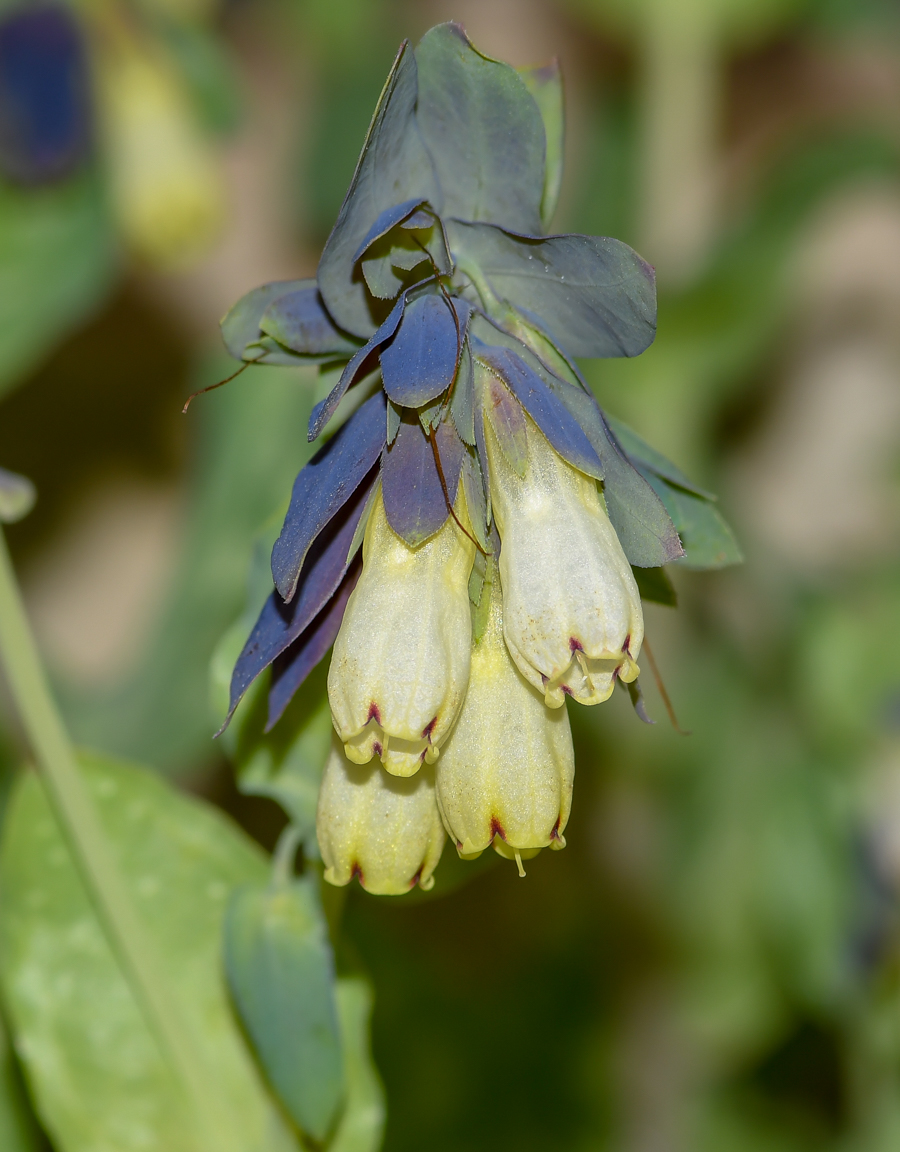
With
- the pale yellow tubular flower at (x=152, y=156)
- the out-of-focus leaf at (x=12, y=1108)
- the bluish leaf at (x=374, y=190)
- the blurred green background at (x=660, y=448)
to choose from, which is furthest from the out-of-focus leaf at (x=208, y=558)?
the bluish leaf at (x=374, y=190)

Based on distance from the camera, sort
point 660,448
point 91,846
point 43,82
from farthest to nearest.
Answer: point 660,448
point 43,82
point 91,846

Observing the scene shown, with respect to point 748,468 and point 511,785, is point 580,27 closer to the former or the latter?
point 748,468

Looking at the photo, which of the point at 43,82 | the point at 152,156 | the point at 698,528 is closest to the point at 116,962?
the point at 698,528

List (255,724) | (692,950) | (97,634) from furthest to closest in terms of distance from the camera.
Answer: (97,634)
(692,950)
(255,724)

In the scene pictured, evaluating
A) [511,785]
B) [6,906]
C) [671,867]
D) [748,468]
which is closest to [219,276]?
[748,468]

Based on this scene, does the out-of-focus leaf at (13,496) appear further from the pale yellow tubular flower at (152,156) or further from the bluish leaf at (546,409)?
the pale yellow tubular flower at (152,156)

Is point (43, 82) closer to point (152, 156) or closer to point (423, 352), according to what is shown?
point (152, 156)
